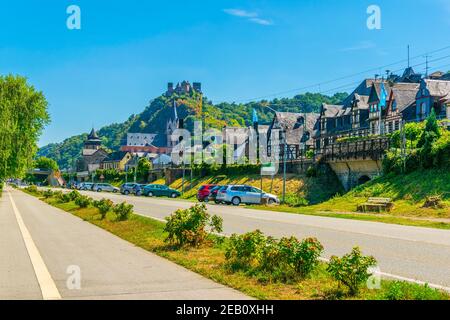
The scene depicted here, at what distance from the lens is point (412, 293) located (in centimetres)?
736

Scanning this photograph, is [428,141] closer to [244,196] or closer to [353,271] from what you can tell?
[244,196]

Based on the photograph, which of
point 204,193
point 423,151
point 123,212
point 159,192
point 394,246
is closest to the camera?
point 394,246

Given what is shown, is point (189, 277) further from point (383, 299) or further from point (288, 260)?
point (383, 299)

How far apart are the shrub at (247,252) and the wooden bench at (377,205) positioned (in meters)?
22.0

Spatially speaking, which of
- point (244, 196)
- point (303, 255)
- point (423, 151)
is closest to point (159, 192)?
point (244, 196)

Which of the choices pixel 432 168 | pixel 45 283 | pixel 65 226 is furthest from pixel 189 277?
pixel 432 168

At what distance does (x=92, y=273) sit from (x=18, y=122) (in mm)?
52596

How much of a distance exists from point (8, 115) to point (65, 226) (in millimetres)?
36756

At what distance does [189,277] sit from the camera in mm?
9508

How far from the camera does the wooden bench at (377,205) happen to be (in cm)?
3086

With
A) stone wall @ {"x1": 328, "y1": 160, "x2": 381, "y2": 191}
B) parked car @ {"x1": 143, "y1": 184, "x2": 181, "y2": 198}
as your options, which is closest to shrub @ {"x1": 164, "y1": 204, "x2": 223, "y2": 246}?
stone wall @ {"x1": 328, "y1": 160, "x2": 381, "y2": 191}

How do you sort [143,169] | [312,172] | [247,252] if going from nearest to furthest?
[247,252] < [312,172] < [143,169]

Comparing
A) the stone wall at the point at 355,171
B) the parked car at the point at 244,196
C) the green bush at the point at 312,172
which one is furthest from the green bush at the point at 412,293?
the green bush at the point at 312,172
